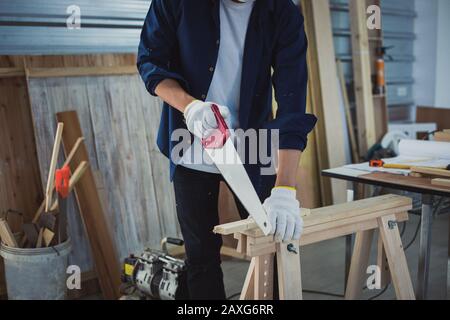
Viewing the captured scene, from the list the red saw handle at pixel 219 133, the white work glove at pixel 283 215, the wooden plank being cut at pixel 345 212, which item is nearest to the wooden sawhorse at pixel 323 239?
the wooden plank being cut at pixel 345 212

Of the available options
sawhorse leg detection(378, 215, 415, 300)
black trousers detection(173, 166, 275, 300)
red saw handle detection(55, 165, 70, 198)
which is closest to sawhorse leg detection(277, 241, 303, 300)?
black trousers detection(173, 166, 275, 300)

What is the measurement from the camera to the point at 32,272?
8.09 ft

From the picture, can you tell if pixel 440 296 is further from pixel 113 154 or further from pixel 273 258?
pixel 113 154

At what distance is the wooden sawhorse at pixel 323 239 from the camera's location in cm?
161

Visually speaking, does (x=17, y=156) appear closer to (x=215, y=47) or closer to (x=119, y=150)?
(x=119, y=150)

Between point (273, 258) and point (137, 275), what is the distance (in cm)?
101

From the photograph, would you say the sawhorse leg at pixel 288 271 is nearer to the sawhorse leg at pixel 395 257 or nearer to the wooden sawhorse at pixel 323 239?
the wooden sawhorse at pixel 323 239

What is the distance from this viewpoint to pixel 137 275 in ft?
8.41

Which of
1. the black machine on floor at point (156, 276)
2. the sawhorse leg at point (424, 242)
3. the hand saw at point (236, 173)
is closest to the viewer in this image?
the hand saw at point (236, 173)

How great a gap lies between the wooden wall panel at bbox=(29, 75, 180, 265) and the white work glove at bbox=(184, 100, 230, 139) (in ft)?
5.03

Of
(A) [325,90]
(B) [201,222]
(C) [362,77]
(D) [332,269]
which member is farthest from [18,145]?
(C) [362,77]

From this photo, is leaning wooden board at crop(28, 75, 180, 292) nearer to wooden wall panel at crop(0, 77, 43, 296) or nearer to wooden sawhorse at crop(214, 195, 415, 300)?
wooden wall panel at crop(0, 77, 43, 296)

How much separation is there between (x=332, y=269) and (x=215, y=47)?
1.93 m

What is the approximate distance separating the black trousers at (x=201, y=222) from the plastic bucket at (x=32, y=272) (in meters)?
0.93
